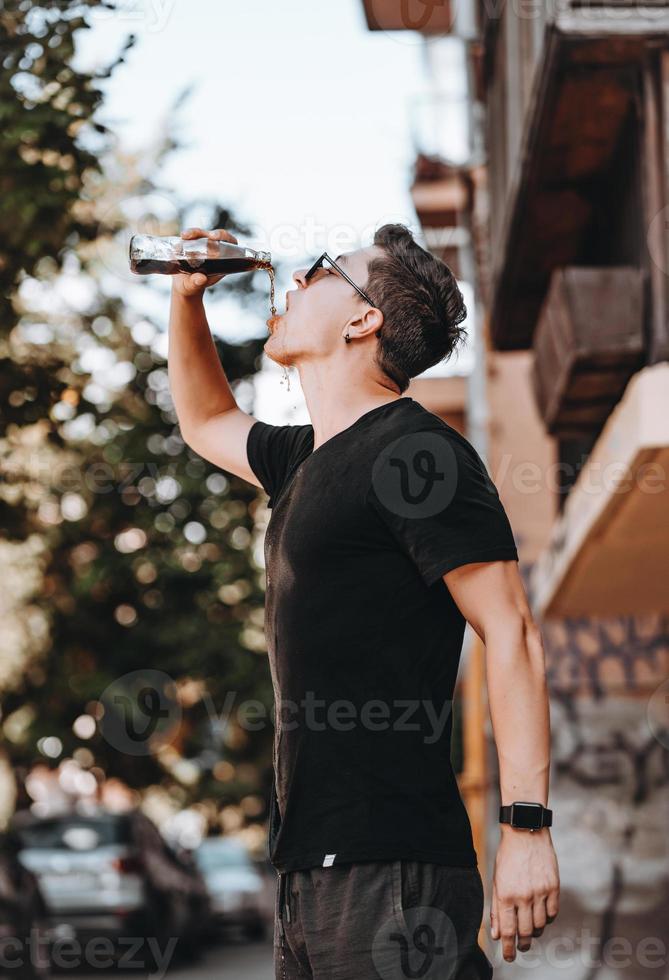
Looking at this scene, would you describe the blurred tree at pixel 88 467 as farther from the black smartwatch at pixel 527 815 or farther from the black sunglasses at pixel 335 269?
the black smartwatch at pixel 527 815

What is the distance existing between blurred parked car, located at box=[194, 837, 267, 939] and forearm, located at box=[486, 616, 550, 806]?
18.5 metres

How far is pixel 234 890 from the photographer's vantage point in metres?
22.2

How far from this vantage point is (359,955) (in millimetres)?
2496

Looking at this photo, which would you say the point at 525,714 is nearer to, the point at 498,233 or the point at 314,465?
the point at 314,465

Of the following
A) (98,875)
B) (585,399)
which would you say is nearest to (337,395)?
(585,399)

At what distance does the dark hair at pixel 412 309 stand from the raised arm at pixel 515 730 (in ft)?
1.96

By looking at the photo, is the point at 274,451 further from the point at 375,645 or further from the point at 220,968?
the point at 220,968

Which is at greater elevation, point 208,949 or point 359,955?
point 359,955

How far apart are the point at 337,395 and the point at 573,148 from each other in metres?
4.69

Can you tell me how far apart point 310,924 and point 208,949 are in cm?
1791

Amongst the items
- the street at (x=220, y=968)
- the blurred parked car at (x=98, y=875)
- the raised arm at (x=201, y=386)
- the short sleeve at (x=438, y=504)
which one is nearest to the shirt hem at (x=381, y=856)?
the short sleeve at (x=438, y=504)

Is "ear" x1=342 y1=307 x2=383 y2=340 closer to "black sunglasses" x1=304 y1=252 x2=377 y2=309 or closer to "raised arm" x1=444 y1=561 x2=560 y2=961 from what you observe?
"black sunglasses" x1=304 y1=252 x2=377 y2=309

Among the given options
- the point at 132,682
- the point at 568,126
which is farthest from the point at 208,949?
the point at 568,126

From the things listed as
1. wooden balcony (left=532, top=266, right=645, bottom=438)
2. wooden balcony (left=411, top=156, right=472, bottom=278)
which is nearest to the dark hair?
wooden balcony (left=532, top=266, right=645, bottom=438)
